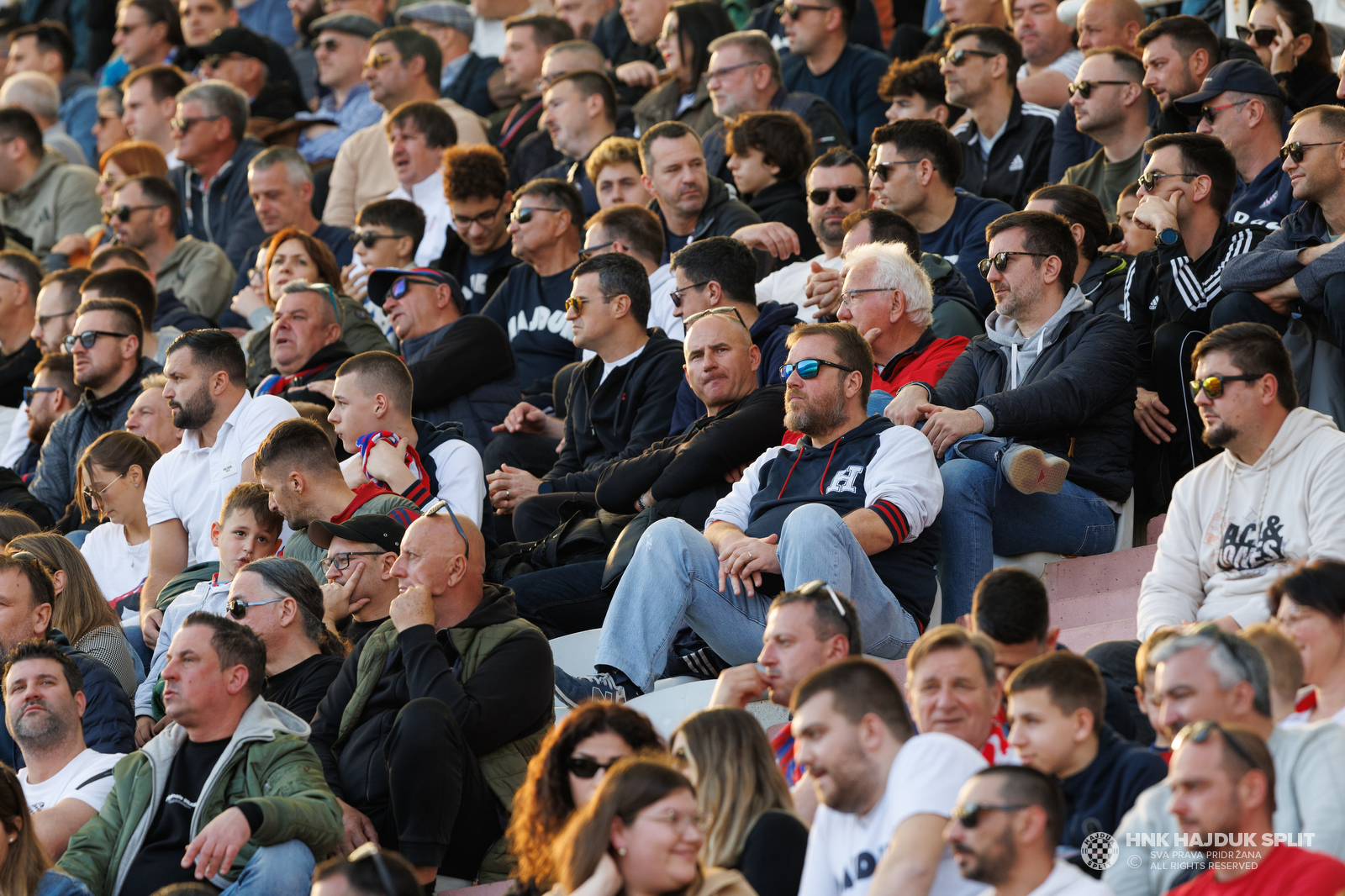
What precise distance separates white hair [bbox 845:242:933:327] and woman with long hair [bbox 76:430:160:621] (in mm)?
3182

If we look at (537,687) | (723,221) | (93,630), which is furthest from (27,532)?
(723,221)

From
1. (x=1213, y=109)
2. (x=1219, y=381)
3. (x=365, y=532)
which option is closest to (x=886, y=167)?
(x=1213, y=109)

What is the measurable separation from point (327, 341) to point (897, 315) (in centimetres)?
291

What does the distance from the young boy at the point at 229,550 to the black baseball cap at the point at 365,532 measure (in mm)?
472

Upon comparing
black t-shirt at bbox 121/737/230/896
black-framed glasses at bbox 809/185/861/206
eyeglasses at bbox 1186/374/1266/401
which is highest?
eyeglasses at bbox 1186/374/1266/401

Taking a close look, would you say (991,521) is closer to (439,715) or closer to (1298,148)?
(1298,148)

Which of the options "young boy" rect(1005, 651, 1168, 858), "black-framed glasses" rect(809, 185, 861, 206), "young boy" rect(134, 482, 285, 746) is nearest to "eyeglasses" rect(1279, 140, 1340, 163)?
"black-framed glasses" rect(809, 185, 861, 206)

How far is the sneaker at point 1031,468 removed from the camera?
571cm

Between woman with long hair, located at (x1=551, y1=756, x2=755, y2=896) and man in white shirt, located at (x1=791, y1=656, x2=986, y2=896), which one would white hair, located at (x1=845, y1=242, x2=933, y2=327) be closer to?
man in white shirt, located at (x1=791, y1=656, x2=986, y2=896)

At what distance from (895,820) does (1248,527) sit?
1945 millimetres

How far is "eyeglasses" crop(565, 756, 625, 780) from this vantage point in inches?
163

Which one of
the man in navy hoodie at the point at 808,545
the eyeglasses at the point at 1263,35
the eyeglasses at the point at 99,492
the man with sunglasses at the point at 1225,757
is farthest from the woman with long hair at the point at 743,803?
the eyeglasses at the point at 1263,35

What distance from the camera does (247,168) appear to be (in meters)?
10.9

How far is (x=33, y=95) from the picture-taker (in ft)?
43.2
